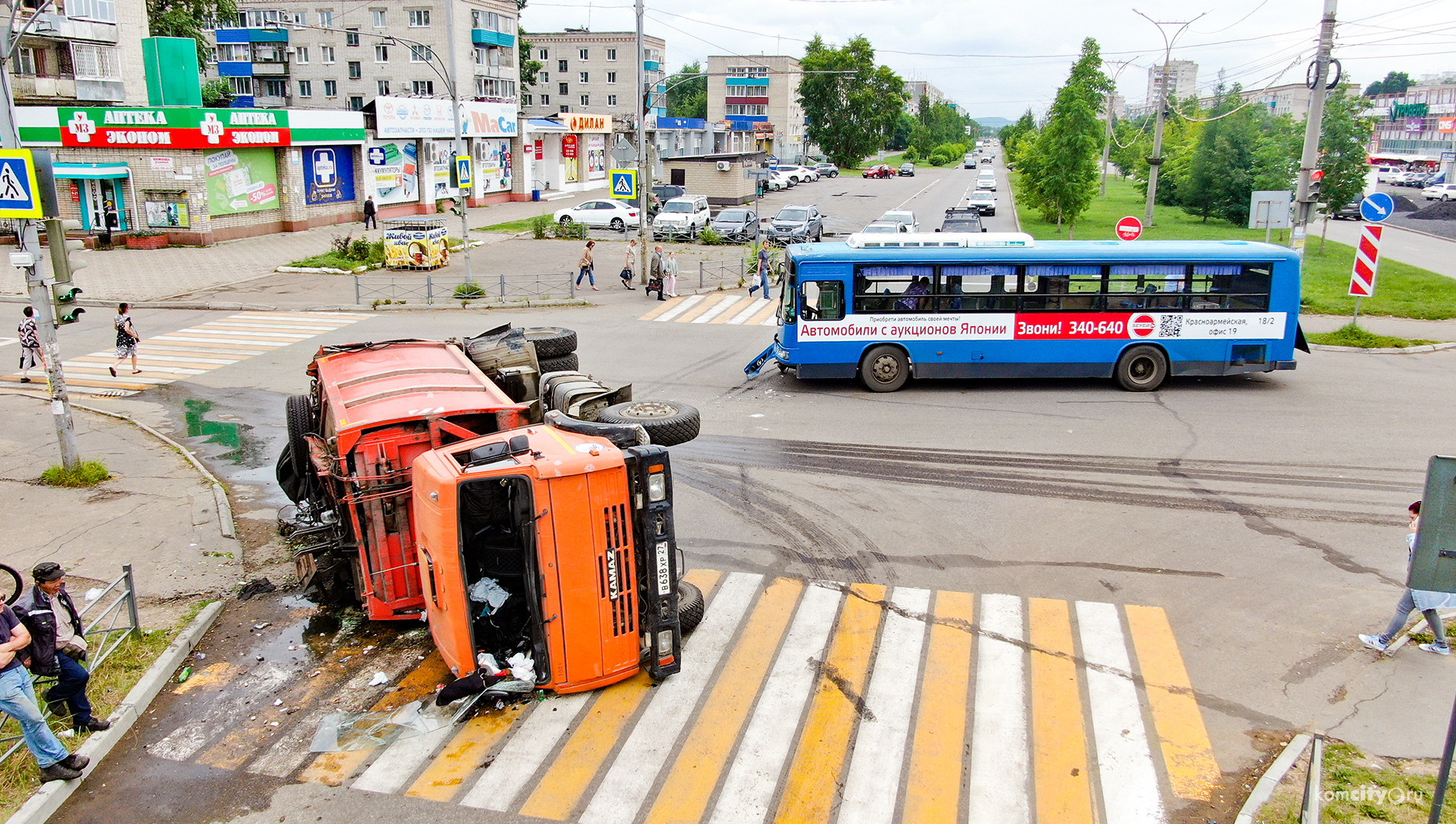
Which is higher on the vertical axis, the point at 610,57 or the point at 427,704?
the point at 610,57

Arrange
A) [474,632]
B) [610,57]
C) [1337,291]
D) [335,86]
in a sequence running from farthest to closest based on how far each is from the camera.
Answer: [610,57]
[335,86]
[1337,291]
[474,632]

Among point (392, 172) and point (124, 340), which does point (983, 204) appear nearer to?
point (392, 172)

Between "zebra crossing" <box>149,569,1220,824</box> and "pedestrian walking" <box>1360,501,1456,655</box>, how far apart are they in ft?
5.44

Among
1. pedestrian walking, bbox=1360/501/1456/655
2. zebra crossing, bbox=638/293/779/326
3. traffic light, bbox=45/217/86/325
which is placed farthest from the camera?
zebra crossing, bbox=638/293/779/326

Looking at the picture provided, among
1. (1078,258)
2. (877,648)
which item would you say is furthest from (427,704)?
(1078,258)

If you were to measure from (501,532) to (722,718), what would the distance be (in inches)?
85.7

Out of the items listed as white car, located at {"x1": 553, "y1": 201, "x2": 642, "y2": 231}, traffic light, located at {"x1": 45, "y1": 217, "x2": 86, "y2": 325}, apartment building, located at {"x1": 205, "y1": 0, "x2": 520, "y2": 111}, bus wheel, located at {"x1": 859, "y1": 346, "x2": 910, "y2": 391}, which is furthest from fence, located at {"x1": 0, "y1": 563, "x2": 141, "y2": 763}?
apartment building, located at {"x1": 205, "y1": 0, "x2": 520, "y2": 111}

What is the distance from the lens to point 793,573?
9.89 meters

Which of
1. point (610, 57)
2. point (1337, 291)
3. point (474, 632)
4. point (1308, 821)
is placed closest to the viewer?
point (1308, 821)

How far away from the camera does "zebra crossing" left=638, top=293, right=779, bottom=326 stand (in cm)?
2439

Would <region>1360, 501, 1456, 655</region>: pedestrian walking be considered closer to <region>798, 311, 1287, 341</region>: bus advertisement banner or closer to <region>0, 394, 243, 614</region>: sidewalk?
<region>798, 311, 1287, 341</region>: bus advertisement banner

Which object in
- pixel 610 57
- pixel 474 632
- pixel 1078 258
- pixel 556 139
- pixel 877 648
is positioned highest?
pixel 610 57

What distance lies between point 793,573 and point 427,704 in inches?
153

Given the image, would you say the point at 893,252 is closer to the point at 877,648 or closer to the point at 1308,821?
the point at 877,648
